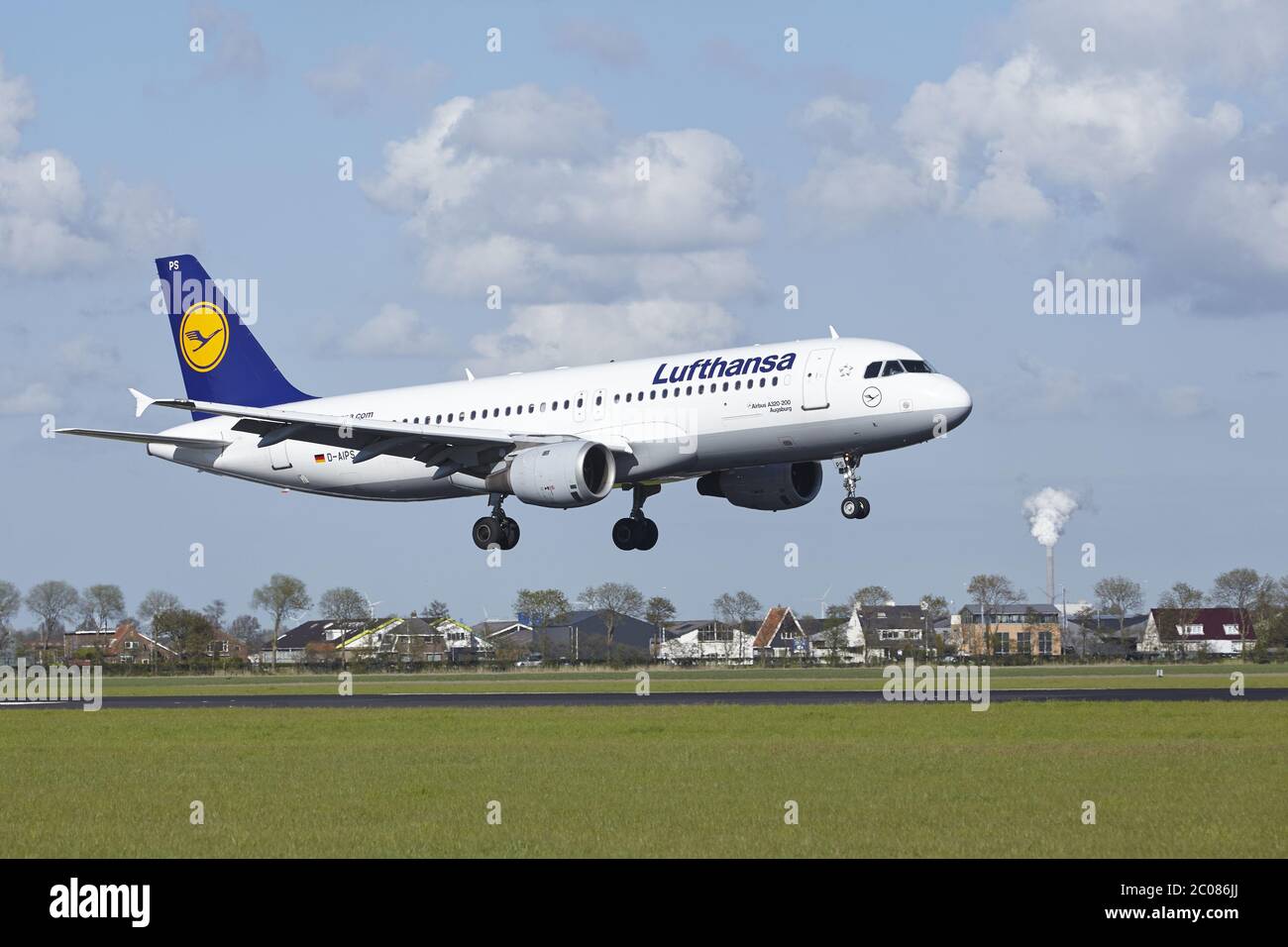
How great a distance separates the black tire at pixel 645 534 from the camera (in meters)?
57.4

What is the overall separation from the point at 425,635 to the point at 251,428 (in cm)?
10594

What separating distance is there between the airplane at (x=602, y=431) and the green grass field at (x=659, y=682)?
10947 millimetres

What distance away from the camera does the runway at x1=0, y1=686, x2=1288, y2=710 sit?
52.2m

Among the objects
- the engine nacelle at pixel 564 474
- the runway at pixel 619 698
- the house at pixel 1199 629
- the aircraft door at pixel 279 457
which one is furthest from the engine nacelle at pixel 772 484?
the house at pixel 1199 629

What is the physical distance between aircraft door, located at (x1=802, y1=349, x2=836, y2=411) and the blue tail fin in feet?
76.3

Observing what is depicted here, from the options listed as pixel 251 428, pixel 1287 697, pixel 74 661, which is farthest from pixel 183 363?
pixel 74 661

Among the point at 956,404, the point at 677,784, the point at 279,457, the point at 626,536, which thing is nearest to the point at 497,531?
the point at 626,536

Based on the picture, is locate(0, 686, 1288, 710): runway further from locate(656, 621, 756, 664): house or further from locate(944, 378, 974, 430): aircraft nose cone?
locate(656, 621, 756, 664): house

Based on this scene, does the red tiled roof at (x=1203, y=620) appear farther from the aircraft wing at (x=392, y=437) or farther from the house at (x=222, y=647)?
the aircraft wing at (x=392, y=437)

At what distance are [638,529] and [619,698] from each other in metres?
5.51

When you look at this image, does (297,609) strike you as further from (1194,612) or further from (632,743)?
(632,743)

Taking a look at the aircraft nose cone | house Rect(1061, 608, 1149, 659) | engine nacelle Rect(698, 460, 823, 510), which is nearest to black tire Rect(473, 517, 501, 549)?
engine nacelle Rect(698, 460, 823, 510)

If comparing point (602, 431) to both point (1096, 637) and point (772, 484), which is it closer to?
point (772, 484)

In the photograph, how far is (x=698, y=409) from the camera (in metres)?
50.1
